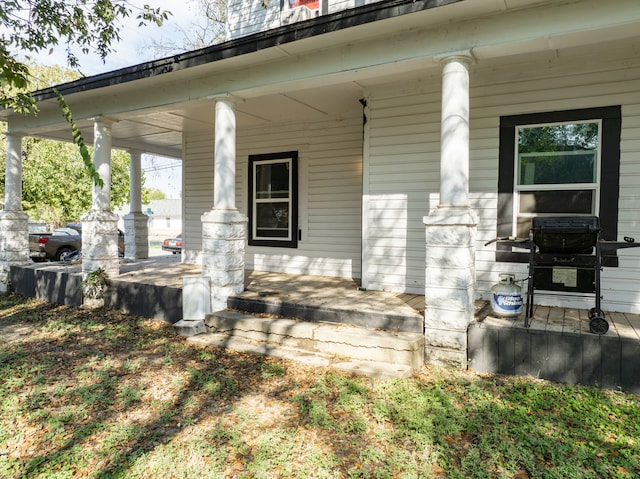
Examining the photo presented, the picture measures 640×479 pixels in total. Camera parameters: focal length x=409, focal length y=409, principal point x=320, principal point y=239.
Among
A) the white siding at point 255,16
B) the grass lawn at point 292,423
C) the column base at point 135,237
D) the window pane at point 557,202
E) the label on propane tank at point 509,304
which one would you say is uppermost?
the white siding at point 255,16

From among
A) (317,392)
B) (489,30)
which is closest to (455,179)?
(489,30)

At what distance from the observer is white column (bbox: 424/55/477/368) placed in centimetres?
391

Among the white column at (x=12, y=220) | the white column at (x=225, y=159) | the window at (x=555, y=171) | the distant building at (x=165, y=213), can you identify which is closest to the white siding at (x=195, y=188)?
the white column at (x=12, y=220)

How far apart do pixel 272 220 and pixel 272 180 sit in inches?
30.0

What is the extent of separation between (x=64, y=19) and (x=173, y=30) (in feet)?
36.4

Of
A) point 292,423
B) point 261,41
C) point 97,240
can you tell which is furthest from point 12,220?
point 292,423

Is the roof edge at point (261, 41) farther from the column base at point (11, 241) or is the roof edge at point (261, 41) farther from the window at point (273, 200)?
the column base at point (11, 241)

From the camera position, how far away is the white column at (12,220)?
8.09m

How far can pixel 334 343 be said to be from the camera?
4.23m

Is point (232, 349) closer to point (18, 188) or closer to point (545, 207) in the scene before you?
point (545, 207)

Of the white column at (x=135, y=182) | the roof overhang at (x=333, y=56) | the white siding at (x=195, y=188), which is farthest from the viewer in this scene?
the white column at (x=135, y=182)

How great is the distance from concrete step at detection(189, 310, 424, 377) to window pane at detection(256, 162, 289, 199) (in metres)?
3.17

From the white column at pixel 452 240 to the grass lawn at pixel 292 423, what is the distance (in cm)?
33

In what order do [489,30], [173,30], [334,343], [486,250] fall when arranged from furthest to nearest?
[173,30] < [486,250] < [334,343] < [489,30]
